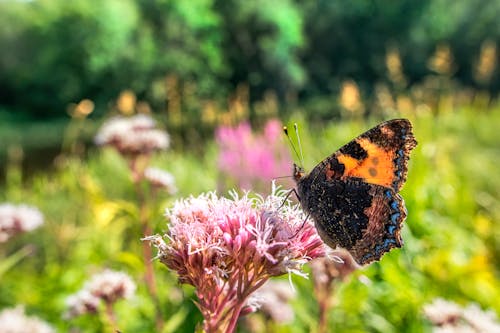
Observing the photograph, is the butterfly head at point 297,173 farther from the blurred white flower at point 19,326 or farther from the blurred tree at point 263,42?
the blurred tree at point 263,42

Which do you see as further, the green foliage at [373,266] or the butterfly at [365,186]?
the green foliage at [373,266]

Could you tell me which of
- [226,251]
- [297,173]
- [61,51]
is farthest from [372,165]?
[61,51]

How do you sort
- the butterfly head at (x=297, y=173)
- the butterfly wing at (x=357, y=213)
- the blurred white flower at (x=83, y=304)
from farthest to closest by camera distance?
the blurred white flower at (x=83, y=304) < the butterfly head at (x=297, y=173) < the butterfly wing at (x=357, y=213)

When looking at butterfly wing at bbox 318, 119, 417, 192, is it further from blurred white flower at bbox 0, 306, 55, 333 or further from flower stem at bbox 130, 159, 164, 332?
blurred white flower at bbox 0, 306, 55, 333

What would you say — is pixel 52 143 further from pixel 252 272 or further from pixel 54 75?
pixel 252 272

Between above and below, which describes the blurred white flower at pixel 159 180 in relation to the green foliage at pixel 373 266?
above

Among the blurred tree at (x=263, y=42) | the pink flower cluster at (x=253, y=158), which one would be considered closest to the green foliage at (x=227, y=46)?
the blurred tree at (x=263, y=42)

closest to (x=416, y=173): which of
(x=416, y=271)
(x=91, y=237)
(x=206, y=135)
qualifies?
(x=416, y=271)

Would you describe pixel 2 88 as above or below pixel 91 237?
below
